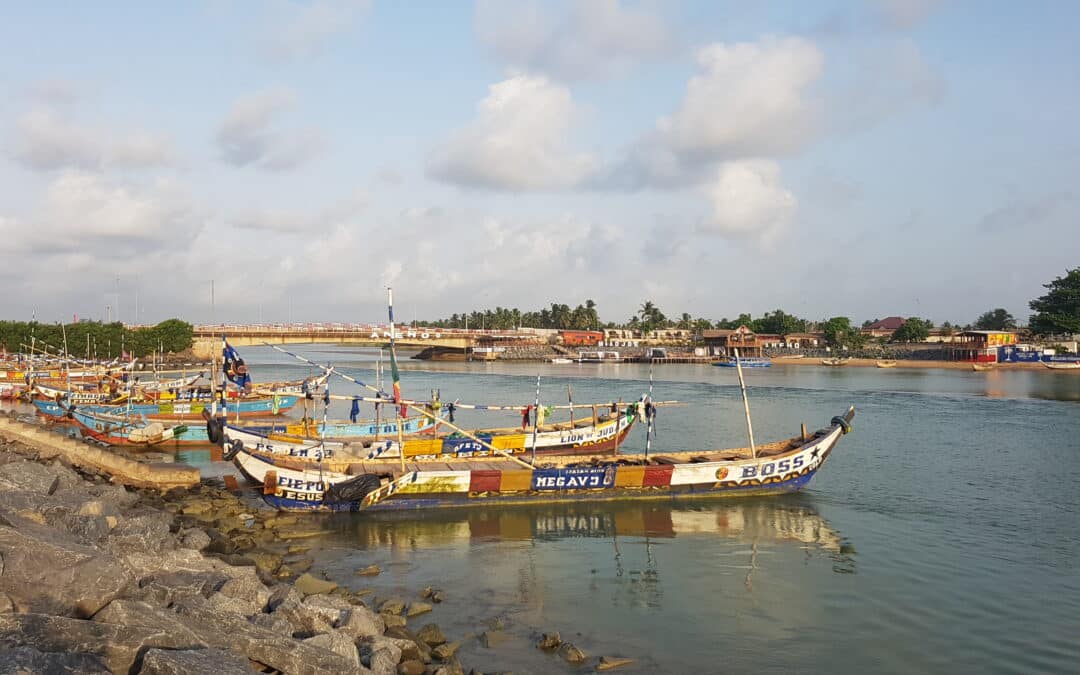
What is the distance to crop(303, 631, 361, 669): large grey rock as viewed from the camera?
9081 mm

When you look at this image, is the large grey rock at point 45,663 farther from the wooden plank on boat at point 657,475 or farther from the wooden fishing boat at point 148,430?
the wooden fishing boat at point 148,430

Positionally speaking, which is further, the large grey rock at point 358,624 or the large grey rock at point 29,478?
the large grey rock at point 29,478

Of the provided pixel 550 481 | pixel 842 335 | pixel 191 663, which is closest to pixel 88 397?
pixel 550 481

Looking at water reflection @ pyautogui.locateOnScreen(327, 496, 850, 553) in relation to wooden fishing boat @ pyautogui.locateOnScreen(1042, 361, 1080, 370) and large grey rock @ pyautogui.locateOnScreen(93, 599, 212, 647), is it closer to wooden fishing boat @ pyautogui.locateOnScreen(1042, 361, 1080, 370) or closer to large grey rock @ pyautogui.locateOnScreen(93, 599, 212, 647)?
large grey rock @ pyautogui.locateOnScreen(93, 599, 212, 647)

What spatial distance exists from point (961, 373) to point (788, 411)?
5432 centimetres

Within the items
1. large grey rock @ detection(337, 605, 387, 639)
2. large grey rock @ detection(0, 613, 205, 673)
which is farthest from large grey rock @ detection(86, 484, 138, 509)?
large grey rock @ detection(0, 613, 205, 673)

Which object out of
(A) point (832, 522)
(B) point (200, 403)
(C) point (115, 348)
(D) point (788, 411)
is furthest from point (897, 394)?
(C) point (115, 348)

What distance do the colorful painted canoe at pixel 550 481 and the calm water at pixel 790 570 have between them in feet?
1.71

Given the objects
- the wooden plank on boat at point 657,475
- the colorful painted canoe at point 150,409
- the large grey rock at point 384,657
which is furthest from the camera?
the colorful painted canoe at point 150,409

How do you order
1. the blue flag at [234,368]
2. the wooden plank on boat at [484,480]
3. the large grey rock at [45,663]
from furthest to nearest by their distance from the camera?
the blue flag at [234,368] → the wooden plank on boat at [484,480] → the large grey rock at [45,663]

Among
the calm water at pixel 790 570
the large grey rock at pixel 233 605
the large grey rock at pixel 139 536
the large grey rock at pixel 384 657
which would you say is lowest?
the calm water at pixel 790 570

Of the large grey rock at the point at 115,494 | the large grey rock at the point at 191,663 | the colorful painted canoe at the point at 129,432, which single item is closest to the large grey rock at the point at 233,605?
the large grey rock at the point at 191,663

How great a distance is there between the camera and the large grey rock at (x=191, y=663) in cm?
689

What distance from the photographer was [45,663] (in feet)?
21.0
